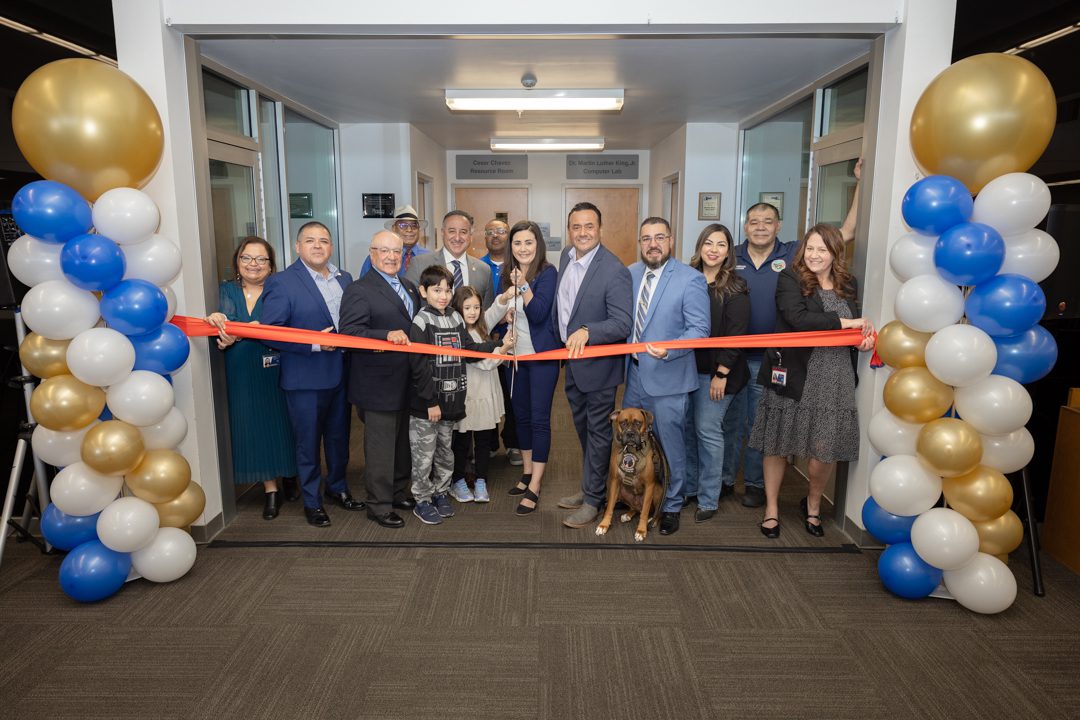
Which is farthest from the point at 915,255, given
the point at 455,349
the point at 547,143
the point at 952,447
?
the point at 547,143

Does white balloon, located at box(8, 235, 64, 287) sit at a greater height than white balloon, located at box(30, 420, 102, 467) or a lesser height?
greater

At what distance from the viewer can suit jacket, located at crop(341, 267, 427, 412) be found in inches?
132

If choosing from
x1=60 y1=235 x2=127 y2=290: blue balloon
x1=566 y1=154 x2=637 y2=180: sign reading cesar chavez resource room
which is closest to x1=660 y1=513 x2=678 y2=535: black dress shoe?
x1=60 y1=235 x2=127 y2=290: blue balloon

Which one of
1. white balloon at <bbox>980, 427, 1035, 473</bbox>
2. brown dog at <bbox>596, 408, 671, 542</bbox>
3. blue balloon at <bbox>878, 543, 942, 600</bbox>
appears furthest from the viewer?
brown dog at <bbox>596, 408, 671, 542</bbox>

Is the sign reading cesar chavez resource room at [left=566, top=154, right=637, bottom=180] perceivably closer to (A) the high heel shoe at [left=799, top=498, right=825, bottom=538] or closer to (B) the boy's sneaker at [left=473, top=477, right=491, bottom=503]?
(B) the boy's sneaker at [left=473, top=477, right=491, bottom=503]

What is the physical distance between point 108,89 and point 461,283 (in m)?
2.09

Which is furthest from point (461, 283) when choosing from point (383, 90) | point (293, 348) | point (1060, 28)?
point (1060, 28)

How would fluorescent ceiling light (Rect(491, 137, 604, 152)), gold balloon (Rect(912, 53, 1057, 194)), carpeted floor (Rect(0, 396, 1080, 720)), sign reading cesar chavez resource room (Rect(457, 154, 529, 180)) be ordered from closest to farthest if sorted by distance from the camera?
carpeted floor (Rect(0, 396, 1080, 720)) < gold balloon (Rect(912, 53, 1057, 194)) < fluorescent ceiling light (Rect(491, 137, 604, 152)) < sign reading cesar chavez resource room (Rect(457, 154, 529, 180))

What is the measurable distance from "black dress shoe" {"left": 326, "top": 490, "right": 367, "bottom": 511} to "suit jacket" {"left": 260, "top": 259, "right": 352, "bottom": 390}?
71 cm

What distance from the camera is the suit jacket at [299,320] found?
3.38 m

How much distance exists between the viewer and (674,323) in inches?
133

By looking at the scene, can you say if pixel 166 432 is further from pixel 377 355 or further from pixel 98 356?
pixel 377 355

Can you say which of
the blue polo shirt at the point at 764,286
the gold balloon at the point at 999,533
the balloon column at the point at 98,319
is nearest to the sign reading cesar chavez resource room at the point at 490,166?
the blue polo shirt at the point at 764,286

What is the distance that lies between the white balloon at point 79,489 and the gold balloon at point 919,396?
10.6ft
